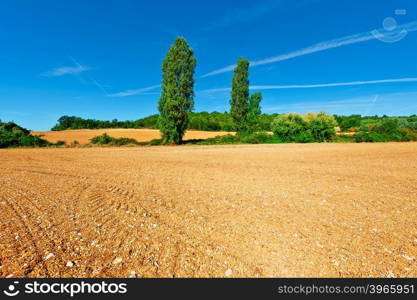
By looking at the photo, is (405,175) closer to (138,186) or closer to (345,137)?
(138,186)

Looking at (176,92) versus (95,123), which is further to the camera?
(95,123)

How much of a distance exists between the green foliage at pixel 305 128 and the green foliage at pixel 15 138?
133 feet

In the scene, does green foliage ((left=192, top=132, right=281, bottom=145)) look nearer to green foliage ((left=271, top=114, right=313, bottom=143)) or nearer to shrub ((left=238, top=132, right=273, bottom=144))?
shrub ((left=238, top=132, right=273, bottom=144))

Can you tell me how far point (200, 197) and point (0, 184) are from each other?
7.46 metres

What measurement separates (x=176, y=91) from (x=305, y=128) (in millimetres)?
25415

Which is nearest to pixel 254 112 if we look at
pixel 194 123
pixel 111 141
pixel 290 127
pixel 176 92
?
pixel 290 127

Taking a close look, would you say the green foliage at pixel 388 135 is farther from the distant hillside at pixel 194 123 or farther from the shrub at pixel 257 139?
the distant hillside at pixel 194 123

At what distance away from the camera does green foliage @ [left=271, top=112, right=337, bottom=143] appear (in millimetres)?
37312

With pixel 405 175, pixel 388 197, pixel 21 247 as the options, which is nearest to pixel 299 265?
pixel 21 247

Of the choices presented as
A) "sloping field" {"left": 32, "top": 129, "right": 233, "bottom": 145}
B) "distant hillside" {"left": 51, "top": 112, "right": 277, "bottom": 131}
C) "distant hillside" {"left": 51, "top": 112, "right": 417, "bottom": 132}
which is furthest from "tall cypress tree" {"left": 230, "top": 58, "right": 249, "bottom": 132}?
"distant hillside" {"left": 51, "top": 112, "right": 277, "bottom": 131}

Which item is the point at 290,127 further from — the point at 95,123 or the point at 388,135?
the point at 95,123

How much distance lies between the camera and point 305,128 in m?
38.3

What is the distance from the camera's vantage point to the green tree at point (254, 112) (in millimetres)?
45281

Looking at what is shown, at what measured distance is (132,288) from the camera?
2584 millimetres
